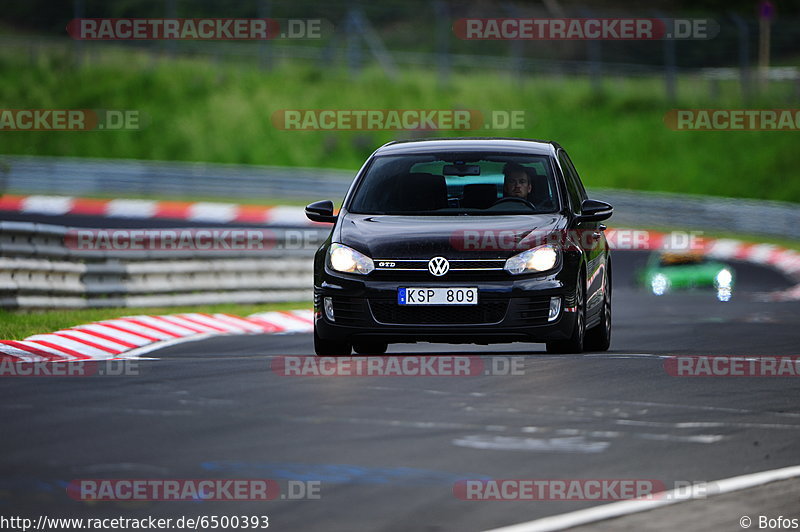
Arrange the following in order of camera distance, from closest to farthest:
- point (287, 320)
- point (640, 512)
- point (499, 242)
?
point (640, 512), point (499, 242), point (287, 320)

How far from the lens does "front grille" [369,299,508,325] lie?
1123 cm

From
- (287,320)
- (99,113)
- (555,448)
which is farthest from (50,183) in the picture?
(555,448)

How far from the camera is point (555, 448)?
26.8ft

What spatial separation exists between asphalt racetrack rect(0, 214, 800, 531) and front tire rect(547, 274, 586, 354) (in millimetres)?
136

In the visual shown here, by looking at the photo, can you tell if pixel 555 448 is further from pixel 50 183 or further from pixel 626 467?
pixel 50 183

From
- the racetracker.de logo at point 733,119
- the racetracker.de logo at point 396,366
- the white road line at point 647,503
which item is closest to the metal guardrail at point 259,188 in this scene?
the racetracker.de logo at point 733,119

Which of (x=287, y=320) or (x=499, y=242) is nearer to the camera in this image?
(x=499, y=242)

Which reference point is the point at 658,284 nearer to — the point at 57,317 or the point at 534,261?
the point at 57,317

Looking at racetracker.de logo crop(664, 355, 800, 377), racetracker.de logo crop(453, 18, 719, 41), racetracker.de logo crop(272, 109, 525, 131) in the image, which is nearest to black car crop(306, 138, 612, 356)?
racetracker.de logo crop(664, 355, 800, 377)

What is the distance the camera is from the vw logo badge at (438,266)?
1120 cm

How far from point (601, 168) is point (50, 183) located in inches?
703

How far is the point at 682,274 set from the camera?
→ 32.6 meters

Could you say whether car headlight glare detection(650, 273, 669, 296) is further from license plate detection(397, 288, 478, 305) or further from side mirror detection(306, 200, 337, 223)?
license plate detection(397, 288, 478, 305)

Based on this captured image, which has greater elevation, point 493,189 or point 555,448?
point 493,189
